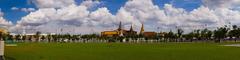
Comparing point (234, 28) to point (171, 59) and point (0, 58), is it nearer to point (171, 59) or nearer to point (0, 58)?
point (171, 59)

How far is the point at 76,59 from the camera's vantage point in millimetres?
30531

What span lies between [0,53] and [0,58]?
61.0 inches

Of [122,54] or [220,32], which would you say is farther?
[220,32]

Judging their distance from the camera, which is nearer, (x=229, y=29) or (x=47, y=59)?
(x=47, y=59)

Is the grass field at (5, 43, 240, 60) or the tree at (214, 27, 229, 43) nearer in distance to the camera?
the grass field at (5, 43, 240, 60)

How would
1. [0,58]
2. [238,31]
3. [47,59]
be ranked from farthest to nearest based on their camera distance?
[238,31], [47,59], [0,58]

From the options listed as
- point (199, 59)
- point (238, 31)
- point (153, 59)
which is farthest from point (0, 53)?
point (238, 31)

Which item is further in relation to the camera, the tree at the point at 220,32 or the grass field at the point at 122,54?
the tree at the point at 220,32

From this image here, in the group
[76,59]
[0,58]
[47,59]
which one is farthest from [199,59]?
[0,58]

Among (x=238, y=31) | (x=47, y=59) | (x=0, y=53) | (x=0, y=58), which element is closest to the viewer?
(x=0, y=53)

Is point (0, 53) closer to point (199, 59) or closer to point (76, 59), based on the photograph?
point (76, 59)

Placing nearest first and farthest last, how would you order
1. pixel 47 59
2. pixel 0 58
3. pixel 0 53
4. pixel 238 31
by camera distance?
pixel 0 53 < pixel 0 58 < pixel 47 59 < pixel 238 31

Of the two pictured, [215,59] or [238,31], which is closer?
[215,59]

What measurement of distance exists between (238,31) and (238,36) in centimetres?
384
